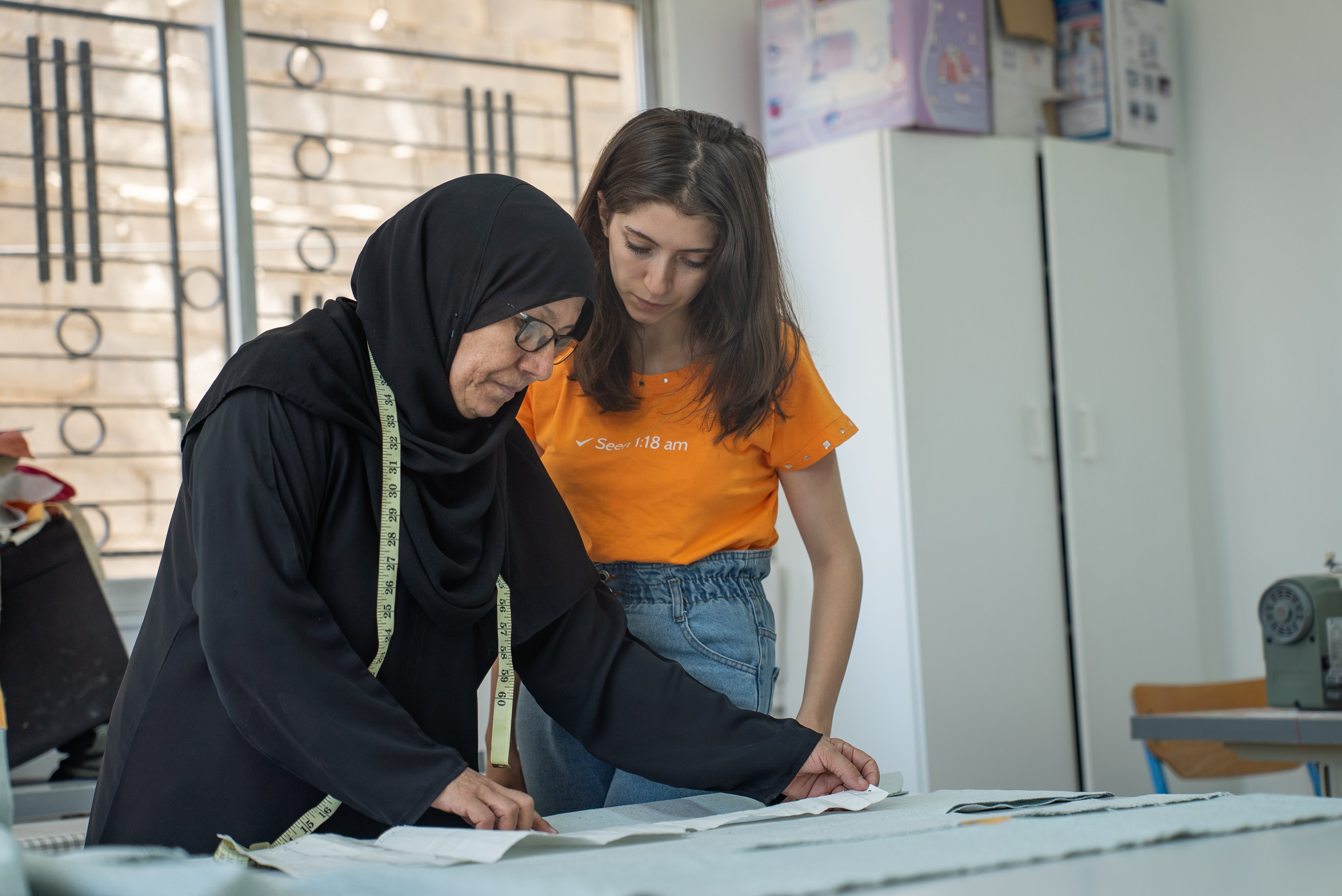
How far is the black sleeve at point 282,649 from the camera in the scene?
3.29 ft

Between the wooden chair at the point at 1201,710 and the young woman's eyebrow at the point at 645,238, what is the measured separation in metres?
1.67

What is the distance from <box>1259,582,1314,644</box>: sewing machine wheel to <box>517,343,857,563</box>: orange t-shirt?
1175mm

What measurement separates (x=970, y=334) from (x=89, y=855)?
2676 mm

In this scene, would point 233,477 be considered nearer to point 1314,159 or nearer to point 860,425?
point 860,425

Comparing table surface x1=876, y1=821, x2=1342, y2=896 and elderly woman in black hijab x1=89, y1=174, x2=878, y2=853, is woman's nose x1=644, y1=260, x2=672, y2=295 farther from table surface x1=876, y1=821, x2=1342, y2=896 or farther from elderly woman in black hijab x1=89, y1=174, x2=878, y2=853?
table surface x1=876, y1=821, x2=1342, y2=896

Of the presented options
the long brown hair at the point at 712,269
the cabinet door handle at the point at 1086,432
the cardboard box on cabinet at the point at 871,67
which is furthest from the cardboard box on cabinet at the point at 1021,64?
the long brown hair at the point at 712,269

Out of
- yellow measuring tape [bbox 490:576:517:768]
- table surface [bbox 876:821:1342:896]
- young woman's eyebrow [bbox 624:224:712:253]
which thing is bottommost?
table surface [bbox 876:821:1342:896]

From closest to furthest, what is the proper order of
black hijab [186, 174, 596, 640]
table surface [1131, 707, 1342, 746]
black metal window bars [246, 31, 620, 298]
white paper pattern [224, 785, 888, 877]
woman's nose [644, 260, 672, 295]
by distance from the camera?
white paper pattern [224, 785, 888, 877] → black hijab [186, 174, 596, 640] → woman's nose [644, 260, 672, 295] → table surface [1131, 707, 1342, 746] → black metal window bars [246, 31, 620, 298]

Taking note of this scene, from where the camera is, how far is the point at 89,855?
789 millimetres

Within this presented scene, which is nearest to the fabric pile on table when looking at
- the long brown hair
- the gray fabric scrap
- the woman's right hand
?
the gray fabric scrap

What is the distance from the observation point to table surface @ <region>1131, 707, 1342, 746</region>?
1957mm

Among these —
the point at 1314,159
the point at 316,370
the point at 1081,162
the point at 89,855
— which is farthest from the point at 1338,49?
the point at 89,855


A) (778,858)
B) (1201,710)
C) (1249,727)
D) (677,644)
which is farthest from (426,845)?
(1201,710)

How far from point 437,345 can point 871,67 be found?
7.27ft
